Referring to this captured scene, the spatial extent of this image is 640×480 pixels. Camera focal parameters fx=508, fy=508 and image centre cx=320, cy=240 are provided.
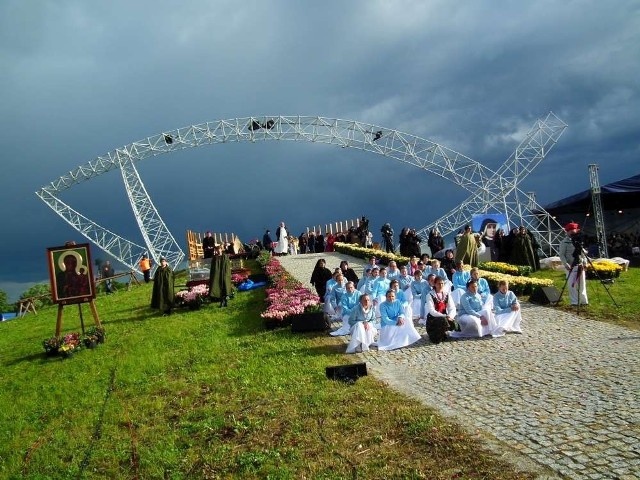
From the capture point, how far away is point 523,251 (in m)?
22.3

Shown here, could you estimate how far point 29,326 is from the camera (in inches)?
799

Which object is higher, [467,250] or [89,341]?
[467,250]

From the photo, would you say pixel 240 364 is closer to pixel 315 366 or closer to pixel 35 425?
pixel 315 366

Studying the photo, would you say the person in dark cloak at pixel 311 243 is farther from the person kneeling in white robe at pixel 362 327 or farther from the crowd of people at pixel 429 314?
the person kneeling in white robe at pixel 362 327

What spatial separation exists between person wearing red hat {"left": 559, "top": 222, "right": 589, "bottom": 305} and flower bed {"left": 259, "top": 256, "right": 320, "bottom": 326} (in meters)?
7.29

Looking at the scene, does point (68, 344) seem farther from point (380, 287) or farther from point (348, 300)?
point (380, 287)

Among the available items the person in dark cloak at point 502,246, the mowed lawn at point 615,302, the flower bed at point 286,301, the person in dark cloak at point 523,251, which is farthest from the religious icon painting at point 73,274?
the person in dark cloak at point 502,246

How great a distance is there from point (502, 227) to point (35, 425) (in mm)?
23213

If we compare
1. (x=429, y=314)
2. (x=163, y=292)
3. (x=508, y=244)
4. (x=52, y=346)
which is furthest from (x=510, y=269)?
(x=52, y=346)

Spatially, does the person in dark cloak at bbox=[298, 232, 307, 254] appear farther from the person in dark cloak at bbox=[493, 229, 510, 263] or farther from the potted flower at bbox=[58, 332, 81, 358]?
the potted flower at bbox=[58, 332, 81, 358]

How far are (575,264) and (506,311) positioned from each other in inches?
137

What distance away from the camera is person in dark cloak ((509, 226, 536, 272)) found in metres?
22.2

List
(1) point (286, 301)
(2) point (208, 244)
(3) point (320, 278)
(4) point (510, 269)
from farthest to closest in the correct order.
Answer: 1. (2) point (208, 244)
2. (4) point (510, 269)
3. (3) point (320, 278)
4. (1) point (286, 301)

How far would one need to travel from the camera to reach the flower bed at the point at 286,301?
14102 millimetres
